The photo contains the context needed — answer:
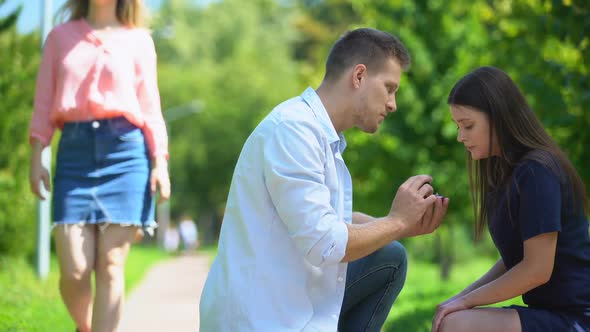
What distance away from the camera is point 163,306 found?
944 cm

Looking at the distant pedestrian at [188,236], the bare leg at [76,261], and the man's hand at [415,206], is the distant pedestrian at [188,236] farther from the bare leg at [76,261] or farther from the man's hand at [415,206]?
the man's hand at [415,206]

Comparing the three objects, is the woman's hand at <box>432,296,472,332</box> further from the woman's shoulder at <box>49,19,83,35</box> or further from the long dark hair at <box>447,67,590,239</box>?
the woman's shoulder at <box>49,19,83,35</box>

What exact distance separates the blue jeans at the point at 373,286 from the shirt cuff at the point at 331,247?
2.31 feet

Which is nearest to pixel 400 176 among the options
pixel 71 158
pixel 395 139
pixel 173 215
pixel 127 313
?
pixel 395 139

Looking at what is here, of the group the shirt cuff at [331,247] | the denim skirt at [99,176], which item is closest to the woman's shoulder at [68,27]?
the denim skirt at [99,176]

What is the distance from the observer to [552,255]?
3504mm

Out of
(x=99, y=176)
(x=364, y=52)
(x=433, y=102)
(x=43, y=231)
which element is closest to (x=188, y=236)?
(x=433, y=102)

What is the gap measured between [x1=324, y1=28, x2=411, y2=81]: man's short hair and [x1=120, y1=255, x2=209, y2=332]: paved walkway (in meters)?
3.63

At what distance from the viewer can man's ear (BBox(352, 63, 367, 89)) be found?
3.82 metres

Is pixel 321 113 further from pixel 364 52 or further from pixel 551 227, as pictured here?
pixel 551 227

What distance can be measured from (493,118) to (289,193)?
900mm

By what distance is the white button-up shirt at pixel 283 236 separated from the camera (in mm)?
3480

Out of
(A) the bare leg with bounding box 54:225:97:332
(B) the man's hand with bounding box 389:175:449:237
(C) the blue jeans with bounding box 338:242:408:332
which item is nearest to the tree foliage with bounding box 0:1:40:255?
(A) the bare leg with bounding box 54:225:97:332

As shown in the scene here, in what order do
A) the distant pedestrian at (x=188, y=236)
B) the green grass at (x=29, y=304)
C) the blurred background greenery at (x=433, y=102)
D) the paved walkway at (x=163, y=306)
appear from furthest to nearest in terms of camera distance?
the distant pedestrian at (x=188, y=236)
the paved walkway at (x=163, y=306)
the blurred background greenery at (x=433, y=102)
the green grass at (x=29, y=304)
